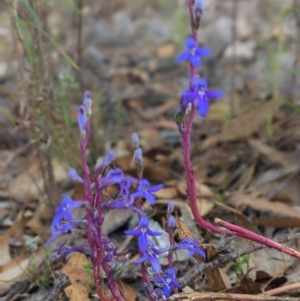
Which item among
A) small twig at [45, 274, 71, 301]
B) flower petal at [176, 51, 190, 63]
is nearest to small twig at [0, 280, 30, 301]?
small twig at [45, 274, 71, 301]

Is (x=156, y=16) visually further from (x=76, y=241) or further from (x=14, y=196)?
(x=76, y=241)

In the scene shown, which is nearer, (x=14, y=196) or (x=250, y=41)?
(x=14, y=196)

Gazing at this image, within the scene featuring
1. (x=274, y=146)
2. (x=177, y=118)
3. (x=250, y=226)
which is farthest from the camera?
(x=274, y=146)

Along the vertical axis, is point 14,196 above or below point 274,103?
below

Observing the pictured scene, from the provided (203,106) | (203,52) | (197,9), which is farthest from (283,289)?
(197,9)

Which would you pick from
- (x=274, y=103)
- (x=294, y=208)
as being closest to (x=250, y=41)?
(x=274, y=103)
